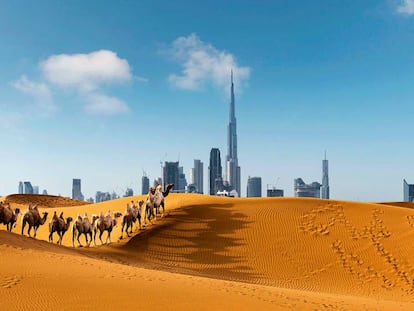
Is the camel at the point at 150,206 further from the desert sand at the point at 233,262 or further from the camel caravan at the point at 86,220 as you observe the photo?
the desert sand at the point at 233,262

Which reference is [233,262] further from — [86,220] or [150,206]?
[86,220]

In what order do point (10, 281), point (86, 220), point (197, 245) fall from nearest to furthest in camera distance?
point (10, 281), point (86, 220), point (197, 245)

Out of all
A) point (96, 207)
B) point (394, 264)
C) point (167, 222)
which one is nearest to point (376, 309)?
point (394, 264)

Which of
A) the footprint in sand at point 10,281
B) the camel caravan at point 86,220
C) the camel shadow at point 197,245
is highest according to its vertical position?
the camel caravan at point 86,220

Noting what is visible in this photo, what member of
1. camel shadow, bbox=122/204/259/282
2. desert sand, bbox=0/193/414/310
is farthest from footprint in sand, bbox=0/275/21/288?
camel shadow, bbox=122/204/259/282

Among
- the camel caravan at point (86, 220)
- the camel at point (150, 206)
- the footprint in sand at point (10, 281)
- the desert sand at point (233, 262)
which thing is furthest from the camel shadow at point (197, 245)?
the footprint in sand at point (10, 281)

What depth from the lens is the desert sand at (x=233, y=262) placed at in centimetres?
1022

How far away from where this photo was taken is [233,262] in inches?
850

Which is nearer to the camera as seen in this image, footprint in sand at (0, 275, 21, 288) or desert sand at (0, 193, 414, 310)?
Answer: footprint in sand at (0, 275, 21, 288)

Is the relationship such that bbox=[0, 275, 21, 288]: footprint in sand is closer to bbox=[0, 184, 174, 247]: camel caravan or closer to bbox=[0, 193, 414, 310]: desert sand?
bbox=[0, 193, 414, 310]: desert sand

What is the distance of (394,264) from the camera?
72.5ft

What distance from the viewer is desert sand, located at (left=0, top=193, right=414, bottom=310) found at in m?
10.2

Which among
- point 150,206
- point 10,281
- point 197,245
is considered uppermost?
point 150,206

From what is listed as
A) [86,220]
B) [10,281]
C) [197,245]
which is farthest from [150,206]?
[10,281]
